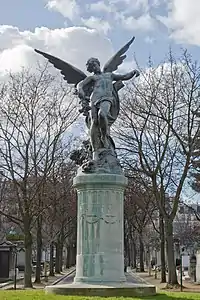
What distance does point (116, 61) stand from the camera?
1684cm

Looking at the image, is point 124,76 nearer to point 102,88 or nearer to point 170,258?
point 102,88

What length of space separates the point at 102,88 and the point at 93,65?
76 centimetres

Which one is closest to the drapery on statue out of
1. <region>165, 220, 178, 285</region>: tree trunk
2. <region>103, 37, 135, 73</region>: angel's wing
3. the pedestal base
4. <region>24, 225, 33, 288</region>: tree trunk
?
<region>103, 37, 135, 73</region>: angel's wing

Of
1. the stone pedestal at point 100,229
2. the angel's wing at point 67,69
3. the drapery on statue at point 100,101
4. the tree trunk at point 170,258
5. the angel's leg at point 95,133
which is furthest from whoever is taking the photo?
the tree trunk at point 170,258

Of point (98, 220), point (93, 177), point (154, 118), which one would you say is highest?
point (154, 118)

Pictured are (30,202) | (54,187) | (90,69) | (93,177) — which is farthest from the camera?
(54,187)

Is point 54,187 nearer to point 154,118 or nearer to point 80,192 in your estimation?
point 154,118

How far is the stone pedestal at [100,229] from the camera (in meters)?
14.3

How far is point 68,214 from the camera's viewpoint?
55.9 meters

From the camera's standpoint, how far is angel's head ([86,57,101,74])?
53.1ft

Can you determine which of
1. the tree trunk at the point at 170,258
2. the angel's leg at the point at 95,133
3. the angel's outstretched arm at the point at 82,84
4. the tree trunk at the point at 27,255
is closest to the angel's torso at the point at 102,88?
the angel's outstretched arm at the point at 82,84

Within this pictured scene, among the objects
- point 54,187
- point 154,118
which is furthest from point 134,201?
point 154,118

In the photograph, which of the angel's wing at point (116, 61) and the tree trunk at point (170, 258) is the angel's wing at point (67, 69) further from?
the tree trunk at point (170, 258)

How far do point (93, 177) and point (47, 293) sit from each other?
3.23m
